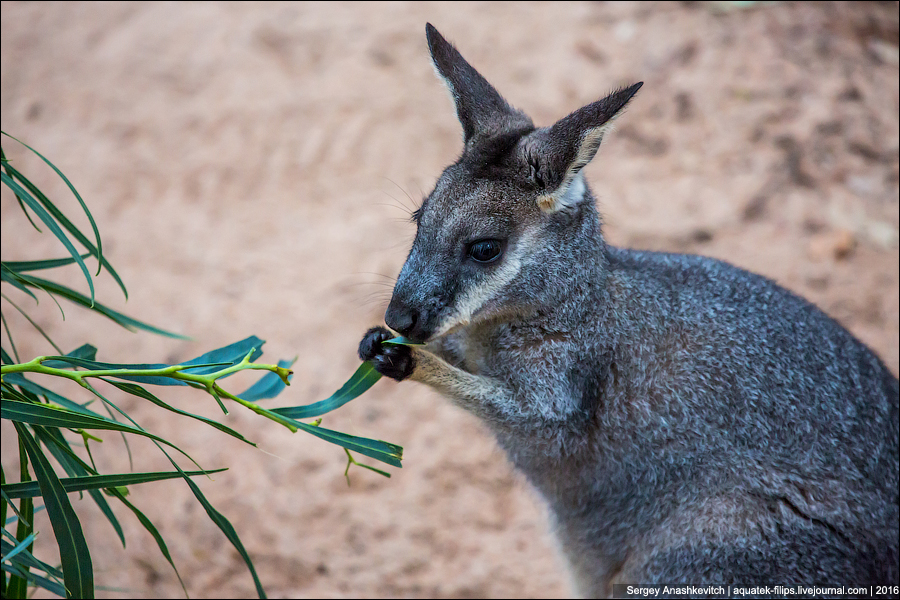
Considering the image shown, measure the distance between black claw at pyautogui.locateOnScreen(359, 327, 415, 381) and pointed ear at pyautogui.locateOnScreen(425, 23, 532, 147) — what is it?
1078 millimetres

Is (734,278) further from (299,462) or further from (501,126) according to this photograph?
(299,462)

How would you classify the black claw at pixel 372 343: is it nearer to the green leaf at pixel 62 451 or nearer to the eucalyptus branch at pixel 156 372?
the eucalyptus branch at pixel 156 372

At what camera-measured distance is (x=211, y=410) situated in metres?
5.14

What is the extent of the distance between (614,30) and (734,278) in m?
3.66

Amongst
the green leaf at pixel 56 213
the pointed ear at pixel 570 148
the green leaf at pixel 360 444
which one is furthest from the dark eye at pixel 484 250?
the green leaf at pixel 56 213

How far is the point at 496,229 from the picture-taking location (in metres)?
3.17

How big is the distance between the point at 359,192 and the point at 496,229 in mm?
3171

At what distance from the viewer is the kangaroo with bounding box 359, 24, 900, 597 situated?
10.5ft

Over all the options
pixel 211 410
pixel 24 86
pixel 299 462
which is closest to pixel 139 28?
pixel 24 86

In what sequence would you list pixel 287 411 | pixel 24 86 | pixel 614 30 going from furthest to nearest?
pixel 24 86, pixel 614 30, pixel 287 411

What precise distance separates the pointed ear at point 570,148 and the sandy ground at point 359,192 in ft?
5.48

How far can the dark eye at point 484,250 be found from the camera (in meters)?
3.18

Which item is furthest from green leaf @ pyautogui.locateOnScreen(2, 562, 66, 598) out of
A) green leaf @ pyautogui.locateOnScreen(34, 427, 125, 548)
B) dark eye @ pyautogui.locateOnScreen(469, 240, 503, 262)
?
dark eye @ pyautogui.locateOnScreen(469, 240, 503, 262)

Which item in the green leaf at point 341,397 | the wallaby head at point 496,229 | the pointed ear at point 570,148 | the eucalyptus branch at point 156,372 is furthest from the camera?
the wallaby head at point 496,229
